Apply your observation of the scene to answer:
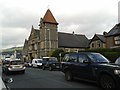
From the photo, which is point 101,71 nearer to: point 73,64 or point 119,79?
point 119,79

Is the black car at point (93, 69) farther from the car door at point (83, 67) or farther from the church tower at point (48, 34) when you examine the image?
the church tower at point (48, 34)

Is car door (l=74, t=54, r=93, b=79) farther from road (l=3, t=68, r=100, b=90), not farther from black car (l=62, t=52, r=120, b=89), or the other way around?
road (l=3, t=68, r=100, b=90)

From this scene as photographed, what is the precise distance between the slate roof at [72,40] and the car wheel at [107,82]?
2467 inches

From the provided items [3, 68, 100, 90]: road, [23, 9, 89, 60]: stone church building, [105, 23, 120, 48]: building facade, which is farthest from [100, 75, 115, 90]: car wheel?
[23, 9, 89, 60]: stone church building

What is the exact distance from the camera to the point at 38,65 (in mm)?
34938

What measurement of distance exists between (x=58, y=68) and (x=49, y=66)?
1.38 meters

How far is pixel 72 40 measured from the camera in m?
78.4

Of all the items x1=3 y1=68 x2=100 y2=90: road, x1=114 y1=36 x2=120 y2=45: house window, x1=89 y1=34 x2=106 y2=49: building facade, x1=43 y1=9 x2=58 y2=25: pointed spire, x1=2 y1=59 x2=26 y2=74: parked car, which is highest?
x1=43 y1=9 x2=58 y2=25: pointed spire

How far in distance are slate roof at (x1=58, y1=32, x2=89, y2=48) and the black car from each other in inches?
2341

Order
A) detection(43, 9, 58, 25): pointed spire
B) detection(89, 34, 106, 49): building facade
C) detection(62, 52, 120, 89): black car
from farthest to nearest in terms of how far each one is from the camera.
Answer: detection(43, 9, 58, 25): pointed spire < detection(89, 34, 106, 49): building facade < detection(62, 52, 120, 89): black car

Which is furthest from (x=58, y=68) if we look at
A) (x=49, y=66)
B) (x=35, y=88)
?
(x=35, y=88)

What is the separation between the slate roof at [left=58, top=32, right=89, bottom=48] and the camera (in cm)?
7453

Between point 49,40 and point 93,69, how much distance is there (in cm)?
5895

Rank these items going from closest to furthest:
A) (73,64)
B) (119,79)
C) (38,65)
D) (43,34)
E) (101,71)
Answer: (119,79) → (101,71) → (73,64) → (38,65) → (43,34)
